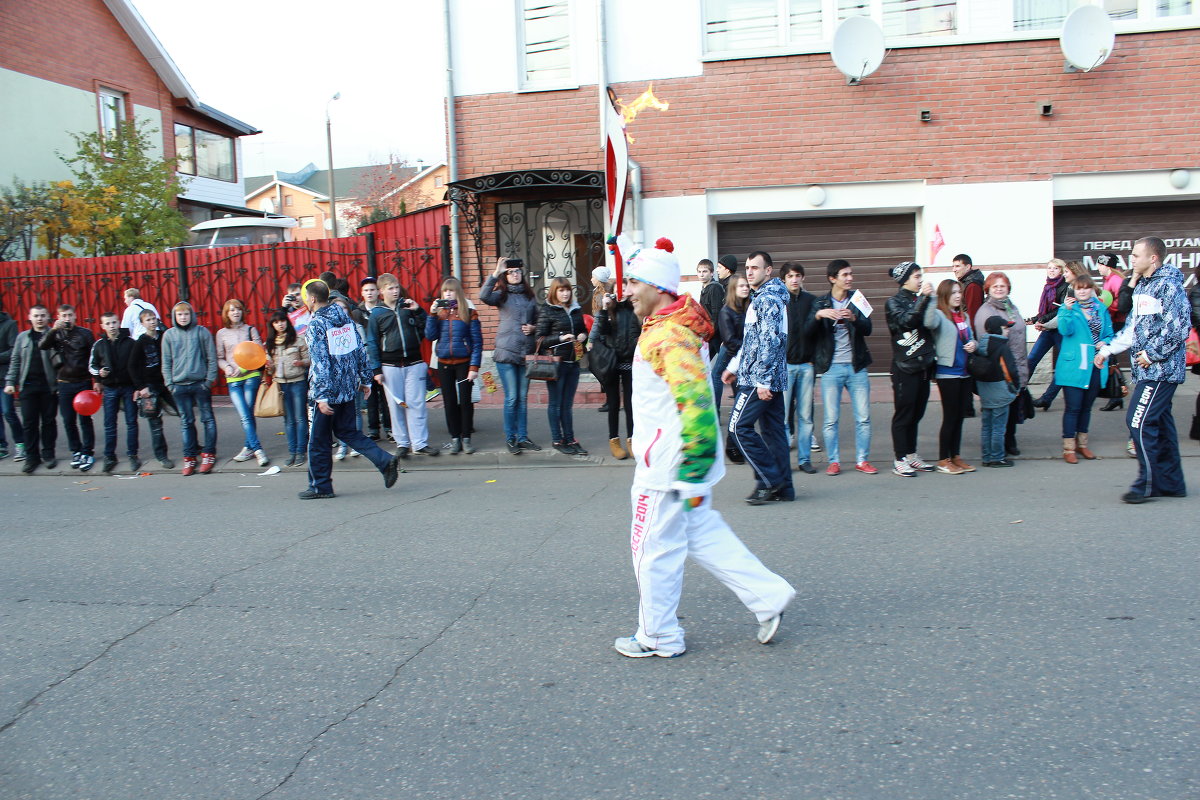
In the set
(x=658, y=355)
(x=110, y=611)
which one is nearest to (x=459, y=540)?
(x=110, y=611)

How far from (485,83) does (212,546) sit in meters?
8.70

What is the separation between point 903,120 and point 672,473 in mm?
10295

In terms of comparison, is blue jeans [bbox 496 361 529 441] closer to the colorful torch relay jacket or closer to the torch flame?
the torch flame

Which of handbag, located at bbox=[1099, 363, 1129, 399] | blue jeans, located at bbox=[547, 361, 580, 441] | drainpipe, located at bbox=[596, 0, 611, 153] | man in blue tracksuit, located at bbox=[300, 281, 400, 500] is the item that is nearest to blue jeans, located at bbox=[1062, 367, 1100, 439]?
handbag, located at bbox=[1099, 363, 1129, 399]

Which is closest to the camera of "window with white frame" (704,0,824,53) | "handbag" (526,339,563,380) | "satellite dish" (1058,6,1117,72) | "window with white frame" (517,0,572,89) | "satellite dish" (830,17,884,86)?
"handbag" (526,339,563,380)

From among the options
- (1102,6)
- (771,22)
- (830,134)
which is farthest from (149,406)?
(1102,6)

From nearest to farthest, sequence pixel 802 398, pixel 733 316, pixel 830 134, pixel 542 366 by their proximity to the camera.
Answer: pixel 802 398 < pixel 733 316 < pixel 542 366 < pixel 830 134

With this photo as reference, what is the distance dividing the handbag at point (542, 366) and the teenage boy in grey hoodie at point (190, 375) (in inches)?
137

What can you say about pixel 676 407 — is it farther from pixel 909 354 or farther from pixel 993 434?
pixel 993 434

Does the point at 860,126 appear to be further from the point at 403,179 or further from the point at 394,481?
the point at 403,179

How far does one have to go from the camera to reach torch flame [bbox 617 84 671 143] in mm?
13156

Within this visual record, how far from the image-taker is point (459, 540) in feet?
22.0

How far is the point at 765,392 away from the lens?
7.27 meters

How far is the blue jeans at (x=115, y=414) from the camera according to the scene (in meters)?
10.5
